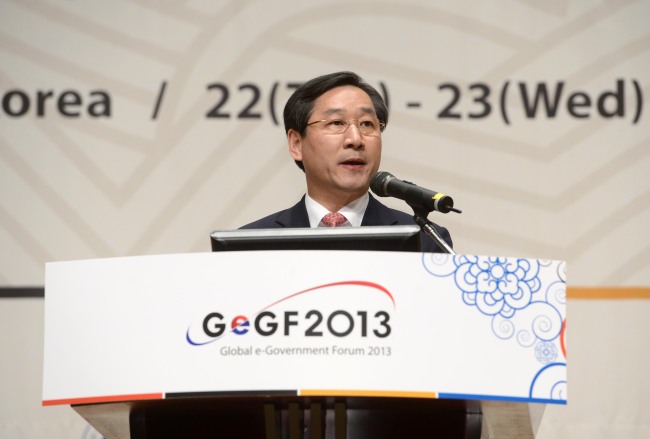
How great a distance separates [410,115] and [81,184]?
4.11 ft

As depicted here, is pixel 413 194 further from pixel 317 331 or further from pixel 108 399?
pixel 108 399

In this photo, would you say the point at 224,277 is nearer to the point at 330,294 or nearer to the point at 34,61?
the point at 330,294

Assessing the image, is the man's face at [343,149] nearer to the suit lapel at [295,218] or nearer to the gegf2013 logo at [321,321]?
the suit lapel at [295,218]

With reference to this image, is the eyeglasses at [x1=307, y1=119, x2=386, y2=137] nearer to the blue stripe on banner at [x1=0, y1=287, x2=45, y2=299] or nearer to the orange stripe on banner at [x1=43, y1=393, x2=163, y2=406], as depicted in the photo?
the orange stripe on banner at [x1=43, y1=393, x2=163, y2=406]

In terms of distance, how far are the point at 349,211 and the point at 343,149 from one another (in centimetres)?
19

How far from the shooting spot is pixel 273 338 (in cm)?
155

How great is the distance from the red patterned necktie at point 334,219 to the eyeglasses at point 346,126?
0.78 feet

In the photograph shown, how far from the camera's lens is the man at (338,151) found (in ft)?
8.71

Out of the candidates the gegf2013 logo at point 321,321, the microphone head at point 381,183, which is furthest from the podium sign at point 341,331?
the microphone head at point 381,183

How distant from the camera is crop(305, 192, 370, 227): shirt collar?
8.89ft

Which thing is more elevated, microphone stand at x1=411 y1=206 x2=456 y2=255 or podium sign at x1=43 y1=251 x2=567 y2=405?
microphone stand at x1=411 y1=206 x2=456 y2=255

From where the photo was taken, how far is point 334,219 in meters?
2.67

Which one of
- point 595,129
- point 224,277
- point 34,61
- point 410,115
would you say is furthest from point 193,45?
point 224,277

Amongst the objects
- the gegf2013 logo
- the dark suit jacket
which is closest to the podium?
the gegf2013 logo
